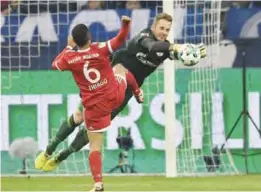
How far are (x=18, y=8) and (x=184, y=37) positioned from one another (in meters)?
2.76

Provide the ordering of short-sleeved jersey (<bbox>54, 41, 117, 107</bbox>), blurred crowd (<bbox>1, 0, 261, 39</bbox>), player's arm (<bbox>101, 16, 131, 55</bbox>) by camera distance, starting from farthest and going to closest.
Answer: blurred crowd (<bbox>1, 0, 261, 39</bbox>), short-sleeved jersey (<bbox>54, 41, 117, 107</bbox>), player's arm (<bbox>101, 16, 131, 55</bbox>)

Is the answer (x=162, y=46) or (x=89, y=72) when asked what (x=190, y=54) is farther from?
(x=89, y=72)

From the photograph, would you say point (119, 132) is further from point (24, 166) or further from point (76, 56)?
point (76, 56)

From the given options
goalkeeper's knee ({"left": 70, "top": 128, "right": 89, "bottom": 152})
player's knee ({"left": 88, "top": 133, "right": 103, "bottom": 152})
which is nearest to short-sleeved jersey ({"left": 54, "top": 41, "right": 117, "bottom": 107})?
player's knee ({"left": 88, "top": 133, "right": 103, "bottom": 152})

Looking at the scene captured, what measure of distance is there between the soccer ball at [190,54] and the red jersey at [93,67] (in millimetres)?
725

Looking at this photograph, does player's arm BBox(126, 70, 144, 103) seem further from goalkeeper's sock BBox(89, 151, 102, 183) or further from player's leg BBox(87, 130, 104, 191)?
goalkeeper's sock BBox(89, 151, 102, 183)

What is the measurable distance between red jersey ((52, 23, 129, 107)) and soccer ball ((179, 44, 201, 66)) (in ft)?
2.38

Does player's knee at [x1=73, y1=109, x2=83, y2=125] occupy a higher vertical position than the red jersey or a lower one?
lower

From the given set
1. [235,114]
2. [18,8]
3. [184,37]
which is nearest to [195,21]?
[184,37]

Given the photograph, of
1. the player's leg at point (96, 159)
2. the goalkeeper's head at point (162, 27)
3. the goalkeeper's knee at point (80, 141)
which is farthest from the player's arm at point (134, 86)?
the player's leg at point (96, 159)

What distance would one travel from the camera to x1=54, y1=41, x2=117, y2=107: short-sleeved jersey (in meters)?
13.7

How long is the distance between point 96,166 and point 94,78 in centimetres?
103

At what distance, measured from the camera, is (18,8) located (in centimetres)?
1930

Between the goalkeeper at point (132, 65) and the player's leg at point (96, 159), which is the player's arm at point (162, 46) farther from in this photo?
the player's leg at point (96, 159)
